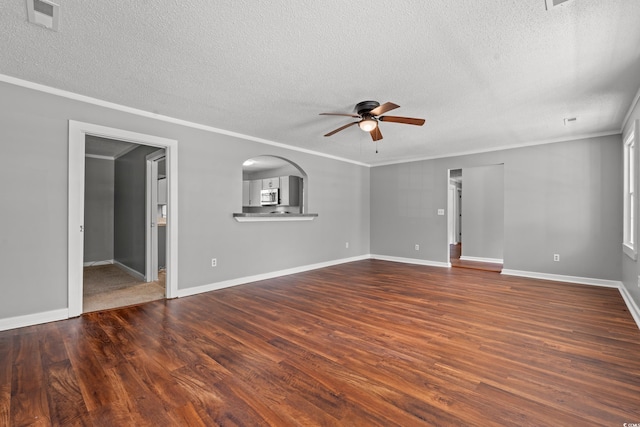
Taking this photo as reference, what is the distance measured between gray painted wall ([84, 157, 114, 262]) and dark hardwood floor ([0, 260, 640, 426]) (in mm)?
4116

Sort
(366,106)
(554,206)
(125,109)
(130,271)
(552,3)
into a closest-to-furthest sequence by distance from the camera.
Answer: (552,3), (366,106), (125,109), (554,206), (130,271)

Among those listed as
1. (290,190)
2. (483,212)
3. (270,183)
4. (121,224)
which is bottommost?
(121,224)

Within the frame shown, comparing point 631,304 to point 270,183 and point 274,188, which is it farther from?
point 270,183

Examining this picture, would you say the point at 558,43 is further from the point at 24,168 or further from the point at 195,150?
the point at 24,168

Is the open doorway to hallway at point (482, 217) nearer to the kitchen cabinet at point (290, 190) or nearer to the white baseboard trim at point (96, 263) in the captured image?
the kitchen cabinet at point (290, 190)

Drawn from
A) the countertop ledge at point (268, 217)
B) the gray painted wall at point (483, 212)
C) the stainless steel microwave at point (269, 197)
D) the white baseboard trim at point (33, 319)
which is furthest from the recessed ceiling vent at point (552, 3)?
the stainless steel microwave at point (269, 197)

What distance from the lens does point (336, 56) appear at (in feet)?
7.81

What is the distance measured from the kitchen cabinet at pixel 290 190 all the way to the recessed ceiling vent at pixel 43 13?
5696mm

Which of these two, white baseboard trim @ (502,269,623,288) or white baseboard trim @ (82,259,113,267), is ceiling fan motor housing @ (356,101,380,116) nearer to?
white baseboard trim @ (502,269,623,288)

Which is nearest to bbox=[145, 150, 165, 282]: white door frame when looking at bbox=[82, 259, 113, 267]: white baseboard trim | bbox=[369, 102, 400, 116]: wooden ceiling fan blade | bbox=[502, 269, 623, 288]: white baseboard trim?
bbox=[82, 259, 113, 267]: white baseboard trim

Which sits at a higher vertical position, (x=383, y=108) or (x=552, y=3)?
(x=552, y=3)

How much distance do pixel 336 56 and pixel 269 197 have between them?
5872 millimetres

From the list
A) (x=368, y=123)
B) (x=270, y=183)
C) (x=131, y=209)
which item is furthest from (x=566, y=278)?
(x=131, y=209)

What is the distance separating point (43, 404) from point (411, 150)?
5.86 metres
